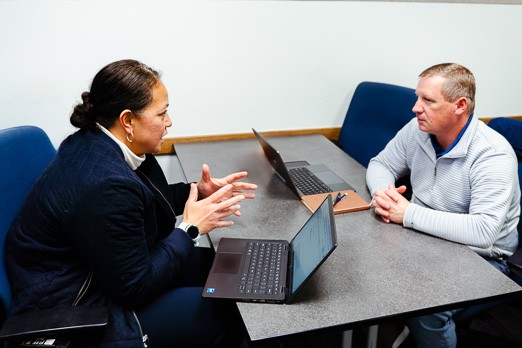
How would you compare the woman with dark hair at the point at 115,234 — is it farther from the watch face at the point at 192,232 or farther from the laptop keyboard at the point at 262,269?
the laptop keyboard at the point at 262,269

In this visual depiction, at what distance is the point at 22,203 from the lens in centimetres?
123

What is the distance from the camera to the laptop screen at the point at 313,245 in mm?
955

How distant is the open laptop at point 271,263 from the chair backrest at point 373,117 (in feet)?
3.17

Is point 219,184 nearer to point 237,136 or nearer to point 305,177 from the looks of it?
point 305,177

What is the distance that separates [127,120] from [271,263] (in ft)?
1.85

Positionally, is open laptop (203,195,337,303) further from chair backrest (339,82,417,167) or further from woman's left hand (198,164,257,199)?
chair backrest (339,82,417,167)

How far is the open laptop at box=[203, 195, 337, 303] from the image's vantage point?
100cm

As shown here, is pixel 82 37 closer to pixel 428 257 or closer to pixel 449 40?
pixel 428 257

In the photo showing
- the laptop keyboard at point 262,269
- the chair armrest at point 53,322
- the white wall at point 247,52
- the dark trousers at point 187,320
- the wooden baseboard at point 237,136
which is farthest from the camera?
the wooden baseboard at point 237,136

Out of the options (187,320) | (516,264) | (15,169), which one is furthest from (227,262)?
(516,264)

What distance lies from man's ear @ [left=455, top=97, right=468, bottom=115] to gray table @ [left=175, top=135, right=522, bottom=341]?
0.43m

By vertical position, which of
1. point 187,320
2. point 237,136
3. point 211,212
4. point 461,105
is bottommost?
point 187,320

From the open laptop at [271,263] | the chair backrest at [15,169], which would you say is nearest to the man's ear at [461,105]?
the open laptop at [271,263]

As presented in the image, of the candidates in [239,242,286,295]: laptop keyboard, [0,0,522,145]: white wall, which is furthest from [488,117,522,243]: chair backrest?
[239,242,286,295]: laptop keyboard
